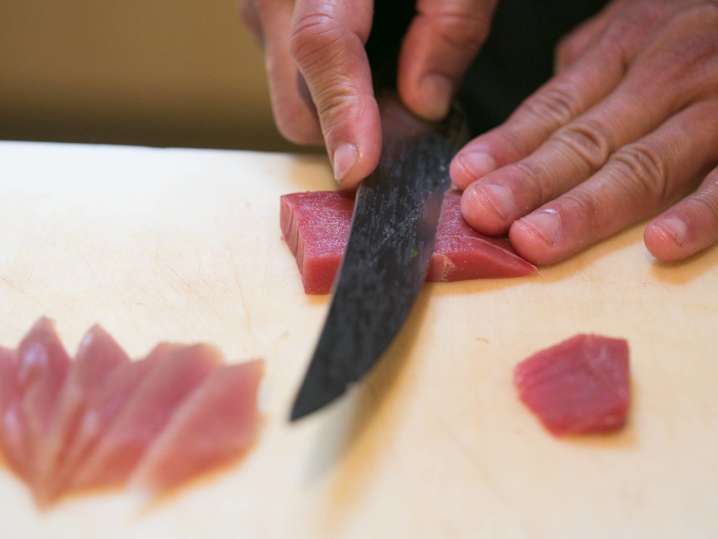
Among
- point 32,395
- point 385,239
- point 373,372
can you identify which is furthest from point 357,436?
point 32,395

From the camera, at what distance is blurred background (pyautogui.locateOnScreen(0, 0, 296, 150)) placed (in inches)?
143

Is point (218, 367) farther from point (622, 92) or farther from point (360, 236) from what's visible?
point (622, 92)

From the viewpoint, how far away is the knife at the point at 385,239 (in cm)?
132

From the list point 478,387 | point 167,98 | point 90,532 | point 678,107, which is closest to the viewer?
point 90,532

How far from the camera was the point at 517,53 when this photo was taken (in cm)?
307

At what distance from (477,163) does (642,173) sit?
44 centimetres

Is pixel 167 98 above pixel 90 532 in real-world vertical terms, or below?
below

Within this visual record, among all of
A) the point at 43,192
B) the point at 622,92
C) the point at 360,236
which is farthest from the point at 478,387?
the point at 43,192

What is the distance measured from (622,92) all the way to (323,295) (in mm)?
1147

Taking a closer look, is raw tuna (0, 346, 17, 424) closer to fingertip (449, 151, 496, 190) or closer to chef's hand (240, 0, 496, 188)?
chef's hand (240, 0, 496, 188)

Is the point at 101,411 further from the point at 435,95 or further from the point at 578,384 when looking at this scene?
the point at 435,95

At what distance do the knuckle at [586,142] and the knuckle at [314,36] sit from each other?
69 centimetres

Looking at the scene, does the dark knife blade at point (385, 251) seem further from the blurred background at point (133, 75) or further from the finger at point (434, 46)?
the blurred background at point (133, 75)

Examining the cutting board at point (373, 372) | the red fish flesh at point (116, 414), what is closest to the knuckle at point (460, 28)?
the cutting board at point (373, 372)
